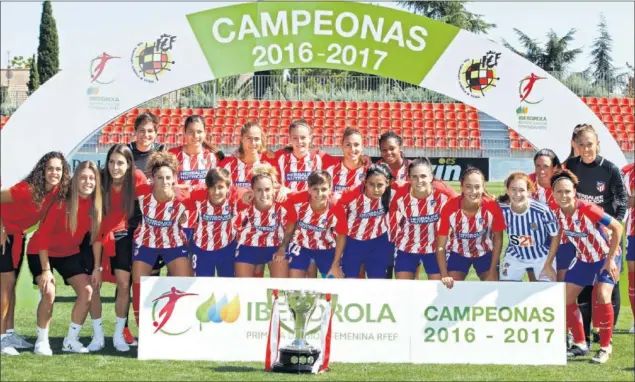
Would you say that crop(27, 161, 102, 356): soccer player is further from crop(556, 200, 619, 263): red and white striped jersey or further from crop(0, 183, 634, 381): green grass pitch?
crop(556, 200, 619, 263): red and white striped jersey

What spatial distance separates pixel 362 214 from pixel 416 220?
0.42 m

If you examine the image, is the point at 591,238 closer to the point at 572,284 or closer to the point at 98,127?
the point at 572,284

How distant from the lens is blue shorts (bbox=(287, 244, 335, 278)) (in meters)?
6.94

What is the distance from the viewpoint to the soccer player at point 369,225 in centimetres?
674

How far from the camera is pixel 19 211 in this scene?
6.50 meters

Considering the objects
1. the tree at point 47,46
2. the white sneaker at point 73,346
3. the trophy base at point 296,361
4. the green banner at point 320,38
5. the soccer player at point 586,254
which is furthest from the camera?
the tree at point 47,46

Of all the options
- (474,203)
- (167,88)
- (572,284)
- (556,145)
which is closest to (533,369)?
(572,284)

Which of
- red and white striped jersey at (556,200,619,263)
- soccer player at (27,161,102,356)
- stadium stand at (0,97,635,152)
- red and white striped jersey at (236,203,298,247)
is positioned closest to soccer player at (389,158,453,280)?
red and white striped jersey at (236,203,298,247)

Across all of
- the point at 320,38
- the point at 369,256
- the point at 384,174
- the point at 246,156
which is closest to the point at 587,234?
the point at 384,174

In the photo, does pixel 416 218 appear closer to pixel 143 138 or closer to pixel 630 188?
pixel 630 188

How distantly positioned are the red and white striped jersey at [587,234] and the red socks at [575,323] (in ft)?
1.21

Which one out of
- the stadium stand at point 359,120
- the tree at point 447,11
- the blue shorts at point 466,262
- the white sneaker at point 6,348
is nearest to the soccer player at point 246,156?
the blue shorts at point 466,262

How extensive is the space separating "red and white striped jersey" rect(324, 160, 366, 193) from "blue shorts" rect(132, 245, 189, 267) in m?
1.43

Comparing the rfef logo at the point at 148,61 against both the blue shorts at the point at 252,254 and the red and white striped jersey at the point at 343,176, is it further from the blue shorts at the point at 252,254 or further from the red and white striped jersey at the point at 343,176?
the blue shorts at the point at 252,254
